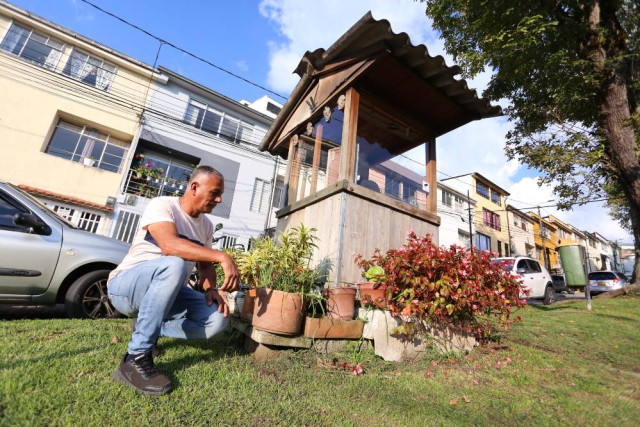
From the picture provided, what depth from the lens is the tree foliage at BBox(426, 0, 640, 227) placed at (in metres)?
7.06

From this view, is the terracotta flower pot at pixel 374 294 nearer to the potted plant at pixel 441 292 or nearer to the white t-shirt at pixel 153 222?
Answer: the potted plant at pixel 441 292

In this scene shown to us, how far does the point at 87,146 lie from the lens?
504 inches

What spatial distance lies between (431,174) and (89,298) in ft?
18.0

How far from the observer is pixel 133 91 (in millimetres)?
13641

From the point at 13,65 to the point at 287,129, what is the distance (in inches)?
537

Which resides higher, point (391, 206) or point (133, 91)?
point (133, 91)

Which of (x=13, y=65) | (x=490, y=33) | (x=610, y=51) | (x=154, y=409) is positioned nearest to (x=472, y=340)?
(x=154, y=409)

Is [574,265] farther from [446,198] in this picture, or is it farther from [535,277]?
[446,198]

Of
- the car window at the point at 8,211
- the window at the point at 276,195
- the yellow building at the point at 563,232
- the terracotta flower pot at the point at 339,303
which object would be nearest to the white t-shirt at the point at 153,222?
the terracotta flower pot at the point at 339,303

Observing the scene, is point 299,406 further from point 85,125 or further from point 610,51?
point 85,125

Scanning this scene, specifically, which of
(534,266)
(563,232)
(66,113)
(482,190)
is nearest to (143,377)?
(534,266)

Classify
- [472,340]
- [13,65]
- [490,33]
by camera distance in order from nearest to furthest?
[472,340]
[490,33]
[13,65]

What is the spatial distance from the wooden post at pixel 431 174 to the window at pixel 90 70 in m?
15.4

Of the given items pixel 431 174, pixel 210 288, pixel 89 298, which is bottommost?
pixel 89 298
